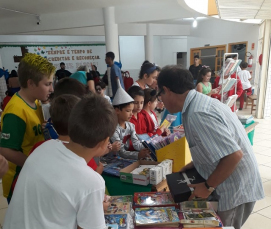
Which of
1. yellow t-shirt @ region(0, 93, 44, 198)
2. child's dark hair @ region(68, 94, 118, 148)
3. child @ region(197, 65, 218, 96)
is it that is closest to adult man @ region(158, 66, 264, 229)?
child's dark hair @ region(68, 94, 118, 148)

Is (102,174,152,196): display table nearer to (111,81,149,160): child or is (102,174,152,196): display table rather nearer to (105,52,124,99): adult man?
(111,81,149,160): child

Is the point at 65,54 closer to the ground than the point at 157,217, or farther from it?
farther from it

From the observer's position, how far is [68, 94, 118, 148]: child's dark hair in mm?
887

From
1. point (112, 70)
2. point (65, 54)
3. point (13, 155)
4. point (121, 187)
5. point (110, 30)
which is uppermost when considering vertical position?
point (110, 30)

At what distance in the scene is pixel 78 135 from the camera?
0.89m

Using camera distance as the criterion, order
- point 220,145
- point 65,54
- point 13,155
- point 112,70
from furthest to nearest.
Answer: point 65,54
point 112,70
point 13,155
point 220,145

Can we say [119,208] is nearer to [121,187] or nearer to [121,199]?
[121,199]

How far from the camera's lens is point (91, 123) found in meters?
0.89

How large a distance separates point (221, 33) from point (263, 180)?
861 centimetres

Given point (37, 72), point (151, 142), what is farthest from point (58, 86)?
point (151, 142)

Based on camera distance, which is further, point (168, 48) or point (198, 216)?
point (168, 48)

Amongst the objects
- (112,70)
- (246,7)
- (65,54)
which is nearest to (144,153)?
(112,70)

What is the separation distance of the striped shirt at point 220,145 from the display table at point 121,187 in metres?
0.43

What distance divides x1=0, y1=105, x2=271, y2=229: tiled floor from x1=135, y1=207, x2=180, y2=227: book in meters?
1.45
